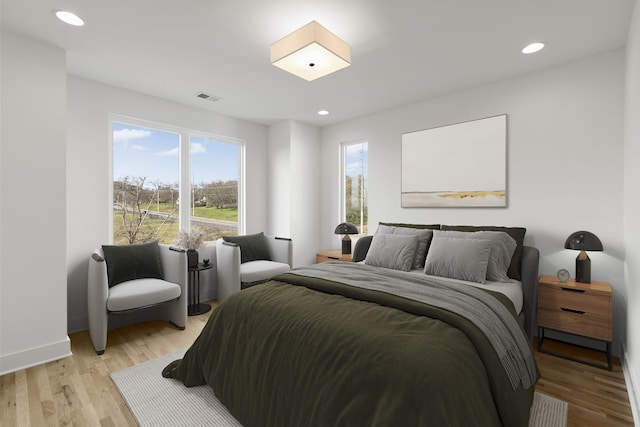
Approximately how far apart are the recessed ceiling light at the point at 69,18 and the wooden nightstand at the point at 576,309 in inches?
167

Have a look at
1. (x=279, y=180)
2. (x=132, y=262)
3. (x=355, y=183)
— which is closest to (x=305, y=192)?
(x=279, y=180)

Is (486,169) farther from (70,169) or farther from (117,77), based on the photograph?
(70,169)

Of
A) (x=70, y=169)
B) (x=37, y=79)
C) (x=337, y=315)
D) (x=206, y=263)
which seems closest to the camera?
(x=337, y=315)

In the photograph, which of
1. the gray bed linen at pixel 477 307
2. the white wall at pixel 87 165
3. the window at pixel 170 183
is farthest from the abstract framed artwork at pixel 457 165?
the white wall at pixel 87 165

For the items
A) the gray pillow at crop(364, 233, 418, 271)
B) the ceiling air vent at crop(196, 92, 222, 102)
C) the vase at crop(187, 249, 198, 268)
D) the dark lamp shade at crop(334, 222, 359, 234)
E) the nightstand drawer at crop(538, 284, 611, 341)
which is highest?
the ceiling air vent at crop(196, 92, 222, 102)

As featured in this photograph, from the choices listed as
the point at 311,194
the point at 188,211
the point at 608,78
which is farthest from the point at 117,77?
the point at 608,78

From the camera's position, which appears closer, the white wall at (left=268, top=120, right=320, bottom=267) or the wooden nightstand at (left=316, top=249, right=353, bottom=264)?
the wooden nightstand at (left=316, top=249, right=353, bottom=264)

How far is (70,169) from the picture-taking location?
315 cm

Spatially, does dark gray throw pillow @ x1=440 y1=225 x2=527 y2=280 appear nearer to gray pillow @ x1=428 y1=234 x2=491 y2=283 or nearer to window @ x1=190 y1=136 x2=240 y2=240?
gray pillow @ x1=428 y1=234 x2=491 y2=283

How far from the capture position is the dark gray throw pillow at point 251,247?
13.7 ft

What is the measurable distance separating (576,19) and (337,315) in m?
2.71

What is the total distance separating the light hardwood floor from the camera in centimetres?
187

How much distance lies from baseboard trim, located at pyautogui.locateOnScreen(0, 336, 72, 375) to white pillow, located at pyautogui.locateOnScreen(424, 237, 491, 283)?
10.6 feet

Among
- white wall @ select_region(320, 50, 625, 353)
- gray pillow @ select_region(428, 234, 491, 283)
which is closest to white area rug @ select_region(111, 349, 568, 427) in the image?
gray pillow @ select_region(428, 234, 491, 283)
